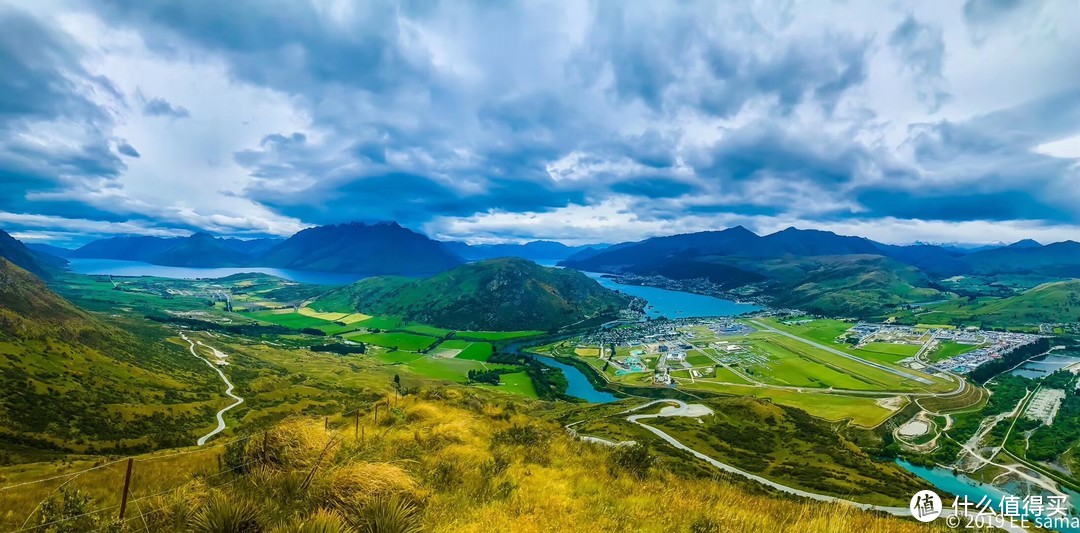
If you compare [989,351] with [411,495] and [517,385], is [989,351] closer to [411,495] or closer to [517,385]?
[517,385]

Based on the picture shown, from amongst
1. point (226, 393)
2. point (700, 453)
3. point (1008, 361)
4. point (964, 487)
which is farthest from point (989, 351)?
point (226, 393)

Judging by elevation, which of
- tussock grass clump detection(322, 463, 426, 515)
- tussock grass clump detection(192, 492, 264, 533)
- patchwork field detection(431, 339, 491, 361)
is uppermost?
tussock grass clump detection(192, 492, 264, 533)

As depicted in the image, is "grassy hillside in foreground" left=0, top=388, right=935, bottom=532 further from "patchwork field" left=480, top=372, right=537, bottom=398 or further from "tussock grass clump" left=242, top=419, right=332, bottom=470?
"patchwork field" left=480, top=372, right=537, bottom=398

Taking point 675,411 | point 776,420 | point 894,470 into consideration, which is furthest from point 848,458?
point 675,411

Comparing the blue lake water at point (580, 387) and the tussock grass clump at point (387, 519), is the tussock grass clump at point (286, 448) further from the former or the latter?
the blue lake water at point (580, 387)

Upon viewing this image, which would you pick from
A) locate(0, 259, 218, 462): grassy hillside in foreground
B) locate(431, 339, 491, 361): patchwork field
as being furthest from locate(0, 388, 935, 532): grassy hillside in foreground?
locate(431, 339, 491, 361): patchwork field
